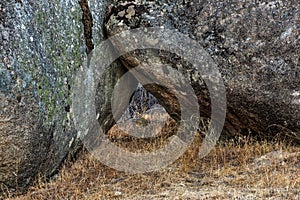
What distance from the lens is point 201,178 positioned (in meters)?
4.97

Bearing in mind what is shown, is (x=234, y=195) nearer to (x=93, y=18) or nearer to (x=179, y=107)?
(x=179, y=107)

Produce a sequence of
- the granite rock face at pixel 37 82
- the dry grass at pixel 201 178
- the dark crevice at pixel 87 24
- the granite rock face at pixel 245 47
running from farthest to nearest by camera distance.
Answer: the dark crevice at pixel 87 24 < the granite rock face at pixel 245 47 < the dry grass at pixel 201 178 < the granite rock face at pixel 37 82

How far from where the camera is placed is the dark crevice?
5289 mm

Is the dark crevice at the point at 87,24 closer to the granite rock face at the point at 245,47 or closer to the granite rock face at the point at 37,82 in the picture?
the granite rock face at the point at 37,82

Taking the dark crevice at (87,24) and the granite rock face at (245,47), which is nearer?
the granite rock face at (245,47)

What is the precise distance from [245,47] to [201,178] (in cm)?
151

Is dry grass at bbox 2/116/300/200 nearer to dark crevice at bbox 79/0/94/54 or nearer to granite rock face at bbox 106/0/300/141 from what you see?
granite rock face at bbox 106/0/300/141

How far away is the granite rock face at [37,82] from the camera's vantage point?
13.7 feet

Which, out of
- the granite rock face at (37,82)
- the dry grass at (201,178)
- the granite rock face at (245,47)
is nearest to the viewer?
the granite rock face at (37,82)

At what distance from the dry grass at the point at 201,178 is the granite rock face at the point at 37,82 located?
10.7 inches

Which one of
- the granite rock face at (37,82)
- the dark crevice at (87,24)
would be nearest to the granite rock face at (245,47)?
the dark crevice at (87,24)

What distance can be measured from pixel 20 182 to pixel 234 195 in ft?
6.87

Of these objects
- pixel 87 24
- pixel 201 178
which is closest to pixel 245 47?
pixel 201 178

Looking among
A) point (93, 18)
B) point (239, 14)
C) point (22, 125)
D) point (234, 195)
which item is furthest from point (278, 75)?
point (22, 125)
